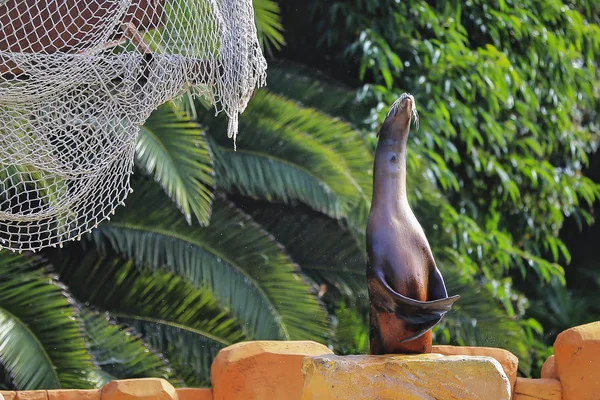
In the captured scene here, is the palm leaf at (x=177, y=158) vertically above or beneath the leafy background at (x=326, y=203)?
above

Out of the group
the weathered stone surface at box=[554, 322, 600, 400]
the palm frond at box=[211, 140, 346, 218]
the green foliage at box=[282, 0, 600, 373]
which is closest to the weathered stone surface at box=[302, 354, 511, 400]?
the weathered stone surface at box=[554, 322, 600, 400]

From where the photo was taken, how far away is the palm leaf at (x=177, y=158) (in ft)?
21.9

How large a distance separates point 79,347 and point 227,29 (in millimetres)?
2832

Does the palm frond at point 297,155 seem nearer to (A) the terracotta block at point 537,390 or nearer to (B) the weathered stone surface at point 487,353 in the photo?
(B) the weathered stone surface at point 487,353

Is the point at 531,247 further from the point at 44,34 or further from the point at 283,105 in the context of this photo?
the point at 44,34

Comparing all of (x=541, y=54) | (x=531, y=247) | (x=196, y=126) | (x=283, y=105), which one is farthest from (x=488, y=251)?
(x=196, y=126)

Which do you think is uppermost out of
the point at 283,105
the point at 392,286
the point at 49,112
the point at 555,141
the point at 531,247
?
the point at 49,112

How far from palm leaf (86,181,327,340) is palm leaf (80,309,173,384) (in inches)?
20.6

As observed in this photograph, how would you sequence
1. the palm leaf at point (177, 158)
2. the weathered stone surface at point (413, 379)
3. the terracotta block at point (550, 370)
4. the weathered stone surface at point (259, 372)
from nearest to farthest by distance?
the weathered stone surface at point (413, 379), the weathered stone surface at point (259, 372), the terracotta block at point (550, 370), the palm leaf at point (177, 158)

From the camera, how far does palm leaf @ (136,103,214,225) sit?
6684 mm

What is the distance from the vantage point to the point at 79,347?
6.32 meters

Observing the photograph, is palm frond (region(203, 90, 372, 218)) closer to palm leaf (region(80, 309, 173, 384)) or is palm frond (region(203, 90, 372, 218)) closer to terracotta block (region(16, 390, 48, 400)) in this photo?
palm leaf (region(80, 309, 173, 384))

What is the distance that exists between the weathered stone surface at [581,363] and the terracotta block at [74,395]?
2.16m

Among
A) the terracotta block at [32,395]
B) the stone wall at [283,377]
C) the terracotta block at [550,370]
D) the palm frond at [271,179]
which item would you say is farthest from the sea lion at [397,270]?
the palm frond at [271,179]
